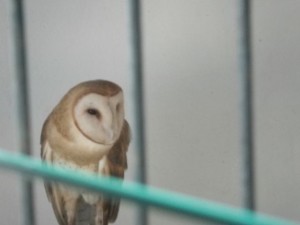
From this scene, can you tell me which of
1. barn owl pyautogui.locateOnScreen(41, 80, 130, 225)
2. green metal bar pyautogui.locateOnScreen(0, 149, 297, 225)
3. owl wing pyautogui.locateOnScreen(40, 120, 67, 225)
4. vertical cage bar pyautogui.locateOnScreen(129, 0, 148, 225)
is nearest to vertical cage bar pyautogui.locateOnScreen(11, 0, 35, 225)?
vertical cage bar pyautogui.locateOnScreen(129, 0, 148, 225)

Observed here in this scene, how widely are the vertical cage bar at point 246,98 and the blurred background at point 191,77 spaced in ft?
2.28

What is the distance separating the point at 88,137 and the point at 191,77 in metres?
0.22

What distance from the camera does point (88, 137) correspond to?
128 centimetres

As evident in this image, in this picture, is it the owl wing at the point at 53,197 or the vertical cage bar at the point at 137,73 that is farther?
the owl wing at the point at 53,197

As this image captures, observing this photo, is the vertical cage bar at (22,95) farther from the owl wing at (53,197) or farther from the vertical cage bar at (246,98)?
the owl wing at (53,197)

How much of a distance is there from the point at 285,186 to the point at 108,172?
34cm

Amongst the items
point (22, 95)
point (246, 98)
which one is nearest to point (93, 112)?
point (22, 95)

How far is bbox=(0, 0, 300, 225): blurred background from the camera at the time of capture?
4.24 feet

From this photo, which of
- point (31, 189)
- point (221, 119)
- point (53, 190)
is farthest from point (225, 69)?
point (31, 189)

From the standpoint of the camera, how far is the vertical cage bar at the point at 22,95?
62 centimetres

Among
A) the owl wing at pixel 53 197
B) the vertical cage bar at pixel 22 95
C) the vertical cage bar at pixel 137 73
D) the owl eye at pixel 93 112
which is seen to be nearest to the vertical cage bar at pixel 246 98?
the vertical cage bar at pixel 137 73

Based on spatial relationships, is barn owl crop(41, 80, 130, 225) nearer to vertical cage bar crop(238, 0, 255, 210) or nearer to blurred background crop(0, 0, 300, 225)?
blurred background crop(0, 0, 300, 225)

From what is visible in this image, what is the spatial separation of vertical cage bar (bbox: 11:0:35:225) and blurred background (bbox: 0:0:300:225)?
2.06 feet

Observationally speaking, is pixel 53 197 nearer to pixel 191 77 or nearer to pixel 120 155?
pixel 120 155
